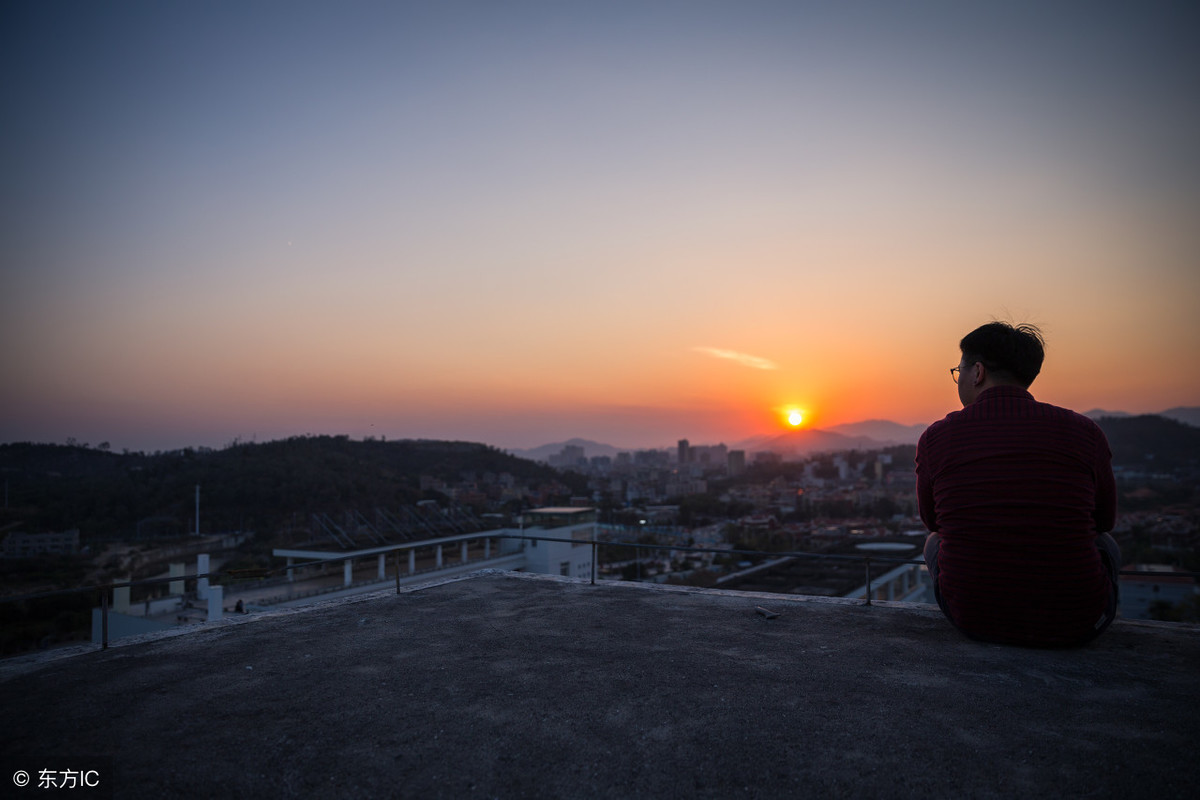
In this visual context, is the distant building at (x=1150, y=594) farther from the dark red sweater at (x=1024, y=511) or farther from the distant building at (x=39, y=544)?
the distant building at (x=39, y=544)

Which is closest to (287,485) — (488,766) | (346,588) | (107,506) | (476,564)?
(107,506)

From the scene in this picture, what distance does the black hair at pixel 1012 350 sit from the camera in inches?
133

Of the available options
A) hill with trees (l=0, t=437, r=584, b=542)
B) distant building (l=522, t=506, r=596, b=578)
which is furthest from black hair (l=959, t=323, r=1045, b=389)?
hill with trees (l=0, t=437, r=584, b=542)

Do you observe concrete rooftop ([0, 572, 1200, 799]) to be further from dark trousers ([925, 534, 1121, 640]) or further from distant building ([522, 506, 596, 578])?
distant building ([522, 506, 596, 578])

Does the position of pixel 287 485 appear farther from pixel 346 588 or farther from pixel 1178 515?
pixel 1178 515

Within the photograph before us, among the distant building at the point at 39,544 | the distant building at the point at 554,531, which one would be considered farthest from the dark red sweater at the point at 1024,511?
the distant building at the point at 39,544

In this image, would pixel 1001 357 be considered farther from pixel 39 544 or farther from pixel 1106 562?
pixel 39 544

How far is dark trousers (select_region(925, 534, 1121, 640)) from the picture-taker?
10.8 ft

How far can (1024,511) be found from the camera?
3088 millimetres

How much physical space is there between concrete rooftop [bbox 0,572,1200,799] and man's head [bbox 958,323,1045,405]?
140 cm

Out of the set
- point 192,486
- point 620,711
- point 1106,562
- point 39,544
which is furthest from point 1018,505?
point 192,486

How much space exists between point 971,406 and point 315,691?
3503 millimetres

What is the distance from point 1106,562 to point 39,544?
48.3 metres

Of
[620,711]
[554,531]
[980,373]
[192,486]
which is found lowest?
[554,531]
